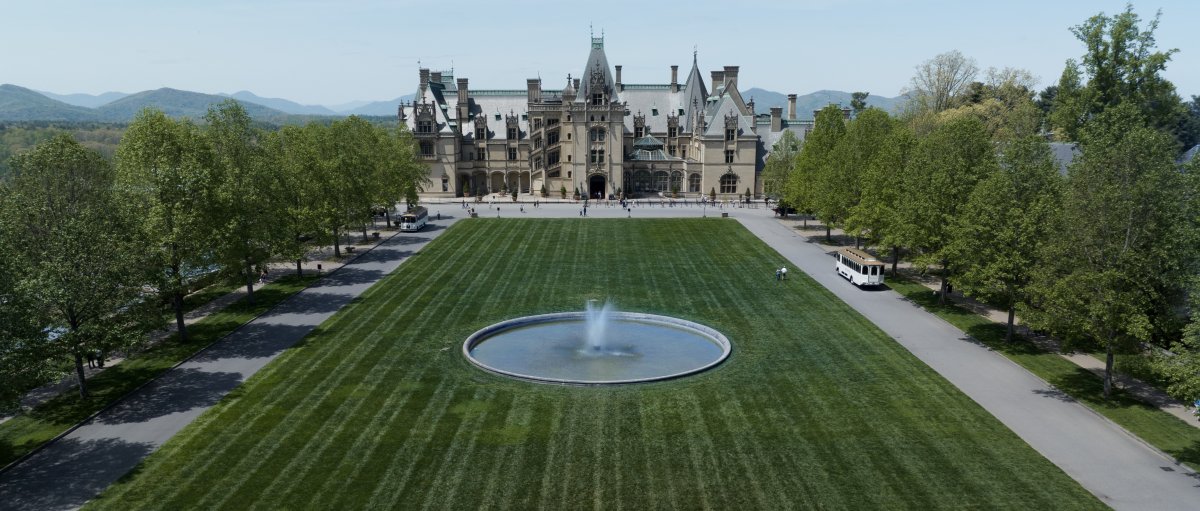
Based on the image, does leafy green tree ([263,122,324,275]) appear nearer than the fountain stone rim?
No

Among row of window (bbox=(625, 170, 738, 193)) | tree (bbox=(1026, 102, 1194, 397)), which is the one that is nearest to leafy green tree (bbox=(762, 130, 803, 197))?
row of window (bbox=(625, 170, 738, 193))

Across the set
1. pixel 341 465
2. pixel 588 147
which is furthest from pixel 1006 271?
pixel 588 147

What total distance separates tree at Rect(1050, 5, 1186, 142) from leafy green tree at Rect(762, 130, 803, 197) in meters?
31.5

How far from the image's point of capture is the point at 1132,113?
47.4m

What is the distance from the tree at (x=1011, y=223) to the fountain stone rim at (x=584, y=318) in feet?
46.7

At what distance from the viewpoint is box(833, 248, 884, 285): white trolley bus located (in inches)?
2037

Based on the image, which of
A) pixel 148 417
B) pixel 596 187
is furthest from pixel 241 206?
pixel 596 187

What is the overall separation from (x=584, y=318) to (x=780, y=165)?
178 ft

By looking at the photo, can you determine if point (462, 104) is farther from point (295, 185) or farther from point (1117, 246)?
point (1117, 246)

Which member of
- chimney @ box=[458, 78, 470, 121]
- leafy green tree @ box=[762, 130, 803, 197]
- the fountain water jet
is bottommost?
the fountain water jet

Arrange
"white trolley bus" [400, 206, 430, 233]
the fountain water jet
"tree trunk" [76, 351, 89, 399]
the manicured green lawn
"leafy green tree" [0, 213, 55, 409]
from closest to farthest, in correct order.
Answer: the manicured green lawn < "leafy green tree" [0, 213, 55, 409] < "tree trunk" [76, 351, 89, 399] < the fountain water jet < "white trolley bus" [400, 206, 430, 233]

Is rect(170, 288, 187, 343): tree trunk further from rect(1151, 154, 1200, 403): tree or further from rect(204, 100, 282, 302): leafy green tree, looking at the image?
rect(1151, 154, 1200, 403): tree

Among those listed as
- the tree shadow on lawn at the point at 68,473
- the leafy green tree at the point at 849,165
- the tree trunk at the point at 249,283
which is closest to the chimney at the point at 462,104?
the leafy green tree at the point at 849,165

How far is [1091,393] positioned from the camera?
31.8 meters
